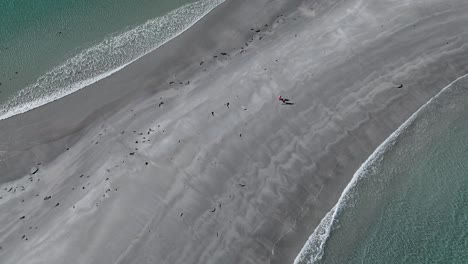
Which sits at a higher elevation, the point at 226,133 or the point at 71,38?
the point at 71,38

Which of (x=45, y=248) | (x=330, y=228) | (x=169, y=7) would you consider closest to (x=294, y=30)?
(x=169, y=7)

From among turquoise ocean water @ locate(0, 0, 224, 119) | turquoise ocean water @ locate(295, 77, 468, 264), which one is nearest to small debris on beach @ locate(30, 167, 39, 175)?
turquoise ocean water @ locate(0, 0, 224, 119)

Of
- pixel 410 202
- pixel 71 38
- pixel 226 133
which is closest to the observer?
pixel 410 202

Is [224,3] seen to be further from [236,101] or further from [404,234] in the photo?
[404,234]

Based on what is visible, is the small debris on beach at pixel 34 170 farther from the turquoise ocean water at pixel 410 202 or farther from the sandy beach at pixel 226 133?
the turquoise ocean water at pixel 410 202

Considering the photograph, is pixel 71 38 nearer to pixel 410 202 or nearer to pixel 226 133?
pixel 226 133

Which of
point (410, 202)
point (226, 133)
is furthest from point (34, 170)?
point (410, 202)

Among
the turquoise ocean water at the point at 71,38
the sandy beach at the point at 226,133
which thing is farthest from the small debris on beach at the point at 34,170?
the turquoise ocean water at the point at 71,38
